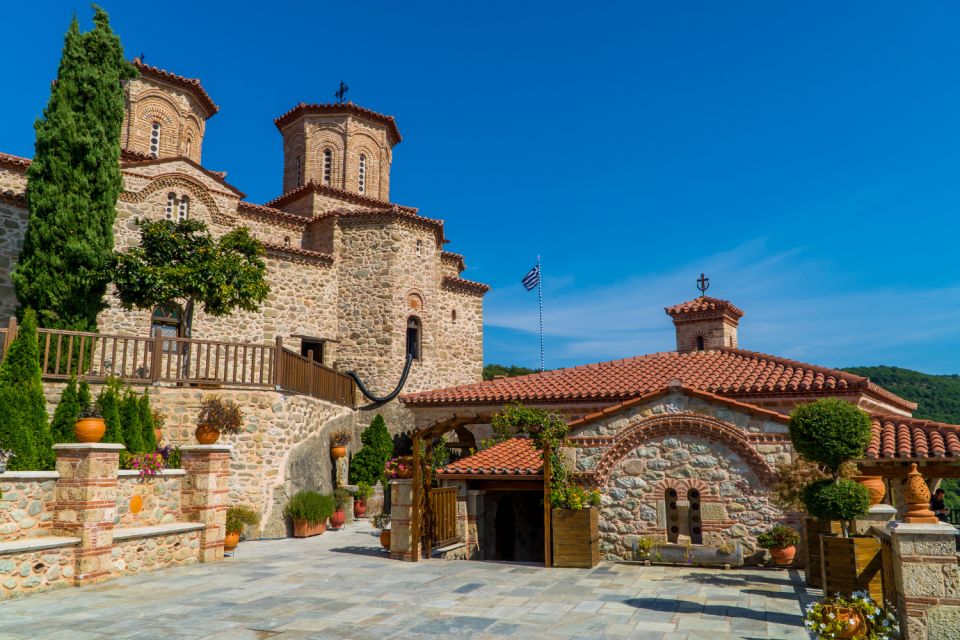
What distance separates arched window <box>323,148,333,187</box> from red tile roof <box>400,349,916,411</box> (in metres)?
12.3

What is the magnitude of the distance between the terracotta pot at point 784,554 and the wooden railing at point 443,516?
19.9 feet

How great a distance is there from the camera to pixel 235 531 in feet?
43.7

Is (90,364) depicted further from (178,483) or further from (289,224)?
(289,224)

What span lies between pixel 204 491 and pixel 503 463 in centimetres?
546

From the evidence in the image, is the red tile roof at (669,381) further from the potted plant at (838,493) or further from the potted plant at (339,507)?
the potted plant at (838,493)

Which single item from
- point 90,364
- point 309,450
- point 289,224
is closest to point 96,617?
point 90,364

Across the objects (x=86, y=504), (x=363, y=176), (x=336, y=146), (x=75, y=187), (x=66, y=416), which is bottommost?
(x=86, y=504)

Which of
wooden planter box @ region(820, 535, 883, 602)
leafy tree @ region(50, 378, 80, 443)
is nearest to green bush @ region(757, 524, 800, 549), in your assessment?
wooden planter box @ region(820, 535, 883, 602)

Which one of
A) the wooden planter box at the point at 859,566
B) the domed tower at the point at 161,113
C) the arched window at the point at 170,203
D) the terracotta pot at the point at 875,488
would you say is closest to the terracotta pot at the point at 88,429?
the wooden planter box at the point at 859,566

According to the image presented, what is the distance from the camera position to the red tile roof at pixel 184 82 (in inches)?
941

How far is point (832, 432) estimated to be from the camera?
27.3 feet

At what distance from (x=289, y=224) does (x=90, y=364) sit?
40.4 ft

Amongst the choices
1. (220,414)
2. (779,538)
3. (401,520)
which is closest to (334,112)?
(220,414)

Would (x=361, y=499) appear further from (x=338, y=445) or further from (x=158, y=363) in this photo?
(x=158, y=363)
